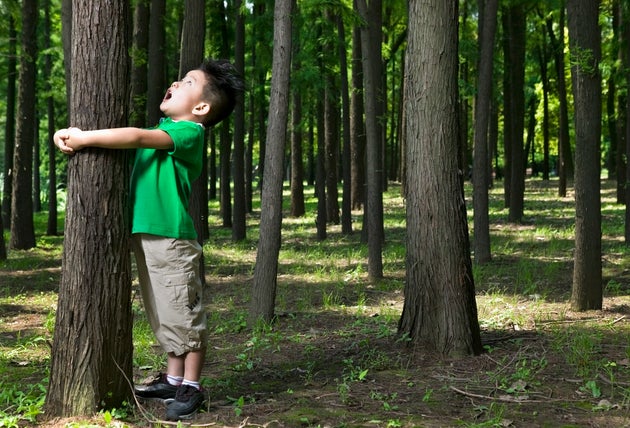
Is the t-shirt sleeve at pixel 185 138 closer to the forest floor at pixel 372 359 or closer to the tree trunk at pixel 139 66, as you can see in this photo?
the forest floor at pixel 372 359

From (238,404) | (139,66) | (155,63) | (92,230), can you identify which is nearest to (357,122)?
(139,66)

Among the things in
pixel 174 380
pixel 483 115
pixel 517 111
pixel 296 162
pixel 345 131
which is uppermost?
pixel 517 111

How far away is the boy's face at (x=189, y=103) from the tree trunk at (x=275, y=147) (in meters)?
3.03

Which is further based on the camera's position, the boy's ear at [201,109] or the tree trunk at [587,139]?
the tree trunk at [587,139]

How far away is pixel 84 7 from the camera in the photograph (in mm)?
3918

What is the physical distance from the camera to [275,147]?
7.40 metres

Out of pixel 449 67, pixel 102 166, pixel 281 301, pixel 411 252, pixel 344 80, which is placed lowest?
pixel 281 301

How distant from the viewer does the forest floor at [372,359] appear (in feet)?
14.3

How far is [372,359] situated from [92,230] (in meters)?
2.74

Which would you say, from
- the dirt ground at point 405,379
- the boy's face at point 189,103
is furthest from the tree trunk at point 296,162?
the boy's face at point 189,103

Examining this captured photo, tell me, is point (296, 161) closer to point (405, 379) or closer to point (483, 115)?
point (483, 115)

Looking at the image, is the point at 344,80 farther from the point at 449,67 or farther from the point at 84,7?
the point at 84,7

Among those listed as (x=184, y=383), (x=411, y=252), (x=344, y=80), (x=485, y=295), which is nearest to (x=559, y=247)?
(x=485, y=295)

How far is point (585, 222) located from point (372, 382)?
11.6 feet
